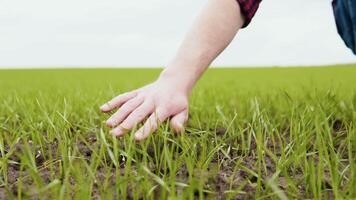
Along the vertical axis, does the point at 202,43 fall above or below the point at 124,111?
above

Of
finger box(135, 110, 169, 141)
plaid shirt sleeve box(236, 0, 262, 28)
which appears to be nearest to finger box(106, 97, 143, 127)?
finger box(135, 110, 169, 141)

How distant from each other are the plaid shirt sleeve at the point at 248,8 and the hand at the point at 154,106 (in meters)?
0.45

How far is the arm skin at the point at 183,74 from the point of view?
1.79 m

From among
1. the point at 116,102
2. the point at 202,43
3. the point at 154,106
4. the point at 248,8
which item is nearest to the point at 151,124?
the point at 154,106

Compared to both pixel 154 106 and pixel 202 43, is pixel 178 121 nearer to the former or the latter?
pixel 154 106

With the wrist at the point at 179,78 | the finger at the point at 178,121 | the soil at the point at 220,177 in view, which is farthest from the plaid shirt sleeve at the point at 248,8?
the soil at the point at 220,177

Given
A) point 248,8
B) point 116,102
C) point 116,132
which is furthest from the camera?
point 248,8

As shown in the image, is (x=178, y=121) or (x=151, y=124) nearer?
(x=151, y=124)

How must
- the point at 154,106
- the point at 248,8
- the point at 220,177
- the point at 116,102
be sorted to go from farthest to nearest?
the point at 248,8 → the point at 116,102 → the point at 154,106 → the point at 220,177

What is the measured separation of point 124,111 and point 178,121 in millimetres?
206

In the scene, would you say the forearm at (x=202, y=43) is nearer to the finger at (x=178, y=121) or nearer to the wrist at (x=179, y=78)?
the wrist at (x=179, y=78)

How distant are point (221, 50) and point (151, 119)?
512 millimetres

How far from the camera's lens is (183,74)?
1922 millimetres

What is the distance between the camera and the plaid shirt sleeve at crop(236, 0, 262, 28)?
2.04m
